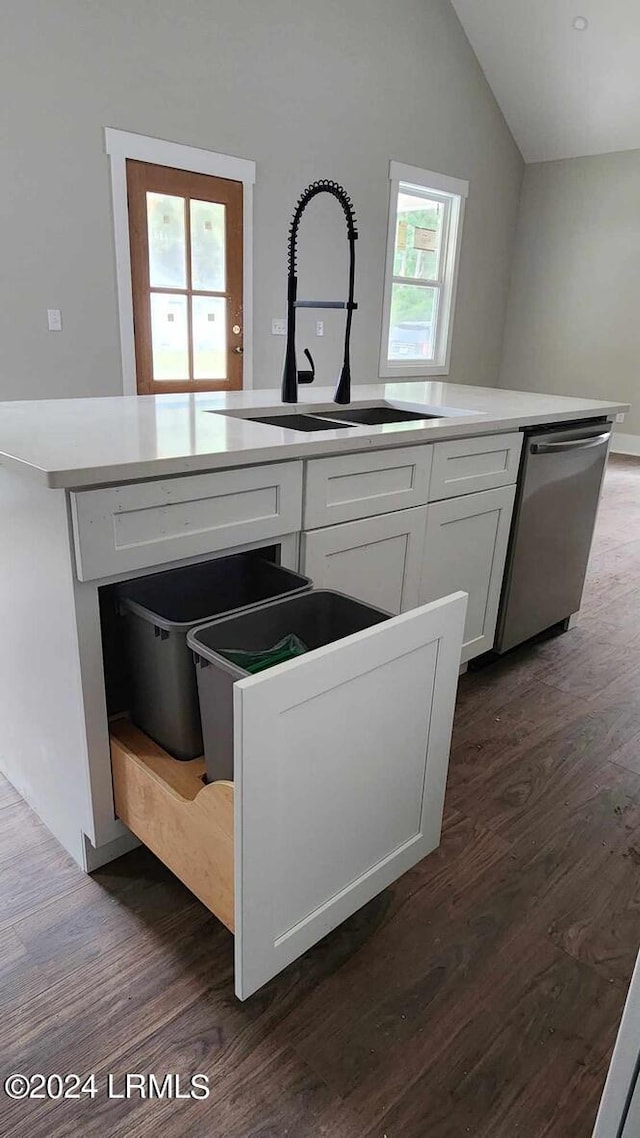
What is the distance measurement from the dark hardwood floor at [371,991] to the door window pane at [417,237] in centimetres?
480

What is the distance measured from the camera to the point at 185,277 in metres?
3.97

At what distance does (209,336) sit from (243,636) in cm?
335

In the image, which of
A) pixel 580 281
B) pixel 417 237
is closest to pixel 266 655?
pixel 417 237

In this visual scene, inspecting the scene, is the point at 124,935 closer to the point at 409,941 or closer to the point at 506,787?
the point at 409,941

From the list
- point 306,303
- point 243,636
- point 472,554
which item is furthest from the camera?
point 472,554

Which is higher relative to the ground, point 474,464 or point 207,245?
point 207,245

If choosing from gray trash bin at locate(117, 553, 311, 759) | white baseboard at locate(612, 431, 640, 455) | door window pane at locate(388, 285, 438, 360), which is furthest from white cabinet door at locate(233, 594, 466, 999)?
white baseboard at locate(612, 431, 640, 455)

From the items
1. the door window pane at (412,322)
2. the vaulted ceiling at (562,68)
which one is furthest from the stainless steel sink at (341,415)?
the vaulted ceiling at (562,68)

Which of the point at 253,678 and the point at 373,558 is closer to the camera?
the point at 253,678

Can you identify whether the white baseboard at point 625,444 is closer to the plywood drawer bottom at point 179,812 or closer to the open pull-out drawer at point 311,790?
the open pull-out drawer at point 311,790

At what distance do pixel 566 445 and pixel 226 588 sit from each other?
126cm

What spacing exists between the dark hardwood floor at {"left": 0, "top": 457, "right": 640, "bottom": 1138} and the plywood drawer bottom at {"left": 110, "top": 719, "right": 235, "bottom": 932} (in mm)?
173

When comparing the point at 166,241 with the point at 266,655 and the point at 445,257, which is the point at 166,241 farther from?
the point at 266,655

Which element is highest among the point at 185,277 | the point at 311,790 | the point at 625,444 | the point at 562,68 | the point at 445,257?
the point at 562,68
